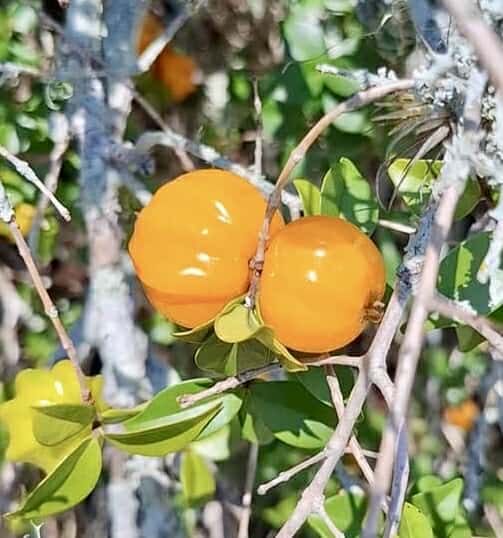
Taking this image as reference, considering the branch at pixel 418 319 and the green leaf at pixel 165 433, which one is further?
the green leaf at pixel 165 433

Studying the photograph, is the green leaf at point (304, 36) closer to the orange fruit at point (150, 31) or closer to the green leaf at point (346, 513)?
the orange fruit at point (150, 31)

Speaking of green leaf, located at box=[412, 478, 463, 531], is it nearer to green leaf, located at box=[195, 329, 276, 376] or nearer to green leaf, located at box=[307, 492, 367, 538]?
green leaf, located at box=[307, 492, 367, 538]

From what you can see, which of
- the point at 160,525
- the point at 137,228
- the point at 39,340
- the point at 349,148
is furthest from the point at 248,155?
the point at 137,228

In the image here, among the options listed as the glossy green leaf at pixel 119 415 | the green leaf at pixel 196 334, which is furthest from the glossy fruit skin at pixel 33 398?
the green leaf at pixel 196 334

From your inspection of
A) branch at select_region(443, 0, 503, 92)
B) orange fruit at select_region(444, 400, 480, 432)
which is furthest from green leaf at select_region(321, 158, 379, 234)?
orange fruit at select_region(444, 400, 480, 432)

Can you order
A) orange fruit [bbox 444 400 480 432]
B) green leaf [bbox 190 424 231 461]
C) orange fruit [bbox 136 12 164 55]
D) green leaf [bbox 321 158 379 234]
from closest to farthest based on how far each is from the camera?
1. green leaf [bbox 321 158 379 234]
2. green leaf [bbox 190 424 231 461]
3. orange fruit [bbox 136 12 164 55]
4. orange fruit [bbox 444 400 480 432]

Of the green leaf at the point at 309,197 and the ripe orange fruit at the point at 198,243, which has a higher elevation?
the ripe orange fruit at the point at 198,243

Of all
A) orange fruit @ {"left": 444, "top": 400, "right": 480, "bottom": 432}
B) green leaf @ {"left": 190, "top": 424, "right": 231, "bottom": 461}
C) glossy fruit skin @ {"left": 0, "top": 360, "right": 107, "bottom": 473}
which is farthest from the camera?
orange fruit @ {"left": 444, "top": 400, "right": 480, "bottom": 432}

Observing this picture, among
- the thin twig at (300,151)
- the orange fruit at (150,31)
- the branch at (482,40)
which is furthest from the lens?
the orange fruit at (150,31)
